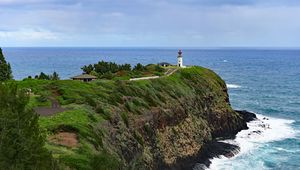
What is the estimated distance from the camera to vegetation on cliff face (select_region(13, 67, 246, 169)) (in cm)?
3847

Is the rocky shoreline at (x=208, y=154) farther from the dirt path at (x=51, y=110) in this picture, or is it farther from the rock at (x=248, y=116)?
the dirt path at (x=51, y=110)

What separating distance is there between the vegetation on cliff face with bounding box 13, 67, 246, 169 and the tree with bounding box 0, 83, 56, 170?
4064 millimetres

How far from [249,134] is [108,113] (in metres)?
33.0

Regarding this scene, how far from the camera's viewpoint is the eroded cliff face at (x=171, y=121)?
153 feet

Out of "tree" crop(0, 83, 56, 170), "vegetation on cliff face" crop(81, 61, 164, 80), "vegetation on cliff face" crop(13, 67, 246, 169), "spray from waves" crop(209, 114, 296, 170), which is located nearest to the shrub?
"vegetation on cliff face" crop(13, 67, 246, 169)

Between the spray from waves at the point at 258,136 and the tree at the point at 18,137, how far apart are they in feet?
115

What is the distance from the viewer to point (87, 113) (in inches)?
1810

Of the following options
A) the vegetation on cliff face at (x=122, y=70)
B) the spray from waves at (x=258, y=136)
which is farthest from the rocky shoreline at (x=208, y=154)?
the vegetation on cliff face at (x=122, y=70)

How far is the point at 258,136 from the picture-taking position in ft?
238

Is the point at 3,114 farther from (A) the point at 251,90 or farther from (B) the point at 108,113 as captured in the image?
(A) the point at 251,90

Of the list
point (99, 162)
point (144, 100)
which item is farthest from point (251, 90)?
point (99, 162)

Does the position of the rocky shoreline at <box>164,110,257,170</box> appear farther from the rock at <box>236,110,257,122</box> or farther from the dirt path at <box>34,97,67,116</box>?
the dirt path at <box>34,97,67,116</box>

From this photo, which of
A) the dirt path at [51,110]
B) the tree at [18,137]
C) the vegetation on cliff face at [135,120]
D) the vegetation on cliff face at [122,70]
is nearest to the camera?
the tree at [18,137]

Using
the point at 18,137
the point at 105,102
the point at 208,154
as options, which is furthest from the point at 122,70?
the point at 18,137
